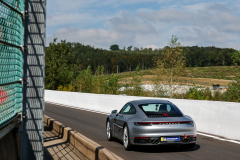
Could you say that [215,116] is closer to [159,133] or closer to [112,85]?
[159,133]

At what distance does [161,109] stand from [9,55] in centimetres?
511

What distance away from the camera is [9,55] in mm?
4453

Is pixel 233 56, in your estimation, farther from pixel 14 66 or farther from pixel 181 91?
pixel 14 66

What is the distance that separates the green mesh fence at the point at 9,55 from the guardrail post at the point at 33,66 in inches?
15.2

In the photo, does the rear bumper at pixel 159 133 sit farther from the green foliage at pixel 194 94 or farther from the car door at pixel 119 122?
the green foliage at pixel 194 94

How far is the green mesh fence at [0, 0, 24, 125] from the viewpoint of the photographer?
157 inches

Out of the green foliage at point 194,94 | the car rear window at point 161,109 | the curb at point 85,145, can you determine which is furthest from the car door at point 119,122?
the green foliage at point 194,94

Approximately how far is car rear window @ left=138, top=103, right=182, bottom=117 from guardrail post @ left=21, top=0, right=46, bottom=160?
15.7 ft

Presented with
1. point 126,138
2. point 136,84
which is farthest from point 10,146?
point 136,84

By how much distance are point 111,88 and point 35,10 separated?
42608mm

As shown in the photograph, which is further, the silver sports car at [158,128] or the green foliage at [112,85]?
the green foliage at [112,85]

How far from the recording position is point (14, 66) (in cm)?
475

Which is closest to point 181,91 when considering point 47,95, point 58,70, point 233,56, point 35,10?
point 233,56

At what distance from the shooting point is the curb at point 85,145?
18.2ft
